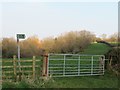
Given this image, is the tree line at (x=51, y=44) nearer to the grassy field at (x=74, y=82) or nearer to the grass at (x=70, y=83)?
the grassy field at (x=74, y=82)

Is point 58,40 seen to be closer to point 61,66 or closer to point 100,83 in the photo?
point 61,66

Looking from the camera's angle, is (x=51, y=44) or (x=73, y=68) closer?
(x=73, y=68)

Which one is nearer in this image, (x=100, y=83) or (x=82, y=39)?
(x=100, y=83)

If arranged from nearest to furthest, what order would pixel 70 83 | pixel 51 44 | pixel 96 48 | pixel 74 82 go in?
pixel 70 83
pixel 74 82
pixel 51 44
pixel 96 48

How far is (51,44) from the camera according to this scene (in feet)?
68.0

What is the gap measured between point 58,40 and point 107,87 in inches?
376

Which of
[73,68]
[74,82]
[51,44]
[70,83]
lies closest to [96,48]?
[51,44]

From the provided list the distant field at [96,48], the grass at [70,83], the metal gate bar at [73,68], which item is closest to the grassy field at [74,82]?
the grass at [70,83]

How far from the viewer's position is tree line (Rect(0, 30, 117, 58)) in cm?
2027

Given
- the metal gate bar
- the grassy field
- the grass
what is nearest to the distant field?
the grassy field

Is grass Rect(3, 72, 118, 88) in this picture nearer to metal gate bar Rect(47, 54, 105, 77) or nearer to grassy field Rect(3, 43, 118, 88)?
grassy field Rect(3, 43, 118, 88)

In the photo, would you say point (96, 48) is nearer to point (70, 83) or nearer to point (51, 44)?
point (51, 44)

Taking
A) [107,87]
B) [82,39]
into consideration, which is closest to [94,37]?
[82,39]

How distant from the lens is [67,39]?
22.3 meters
